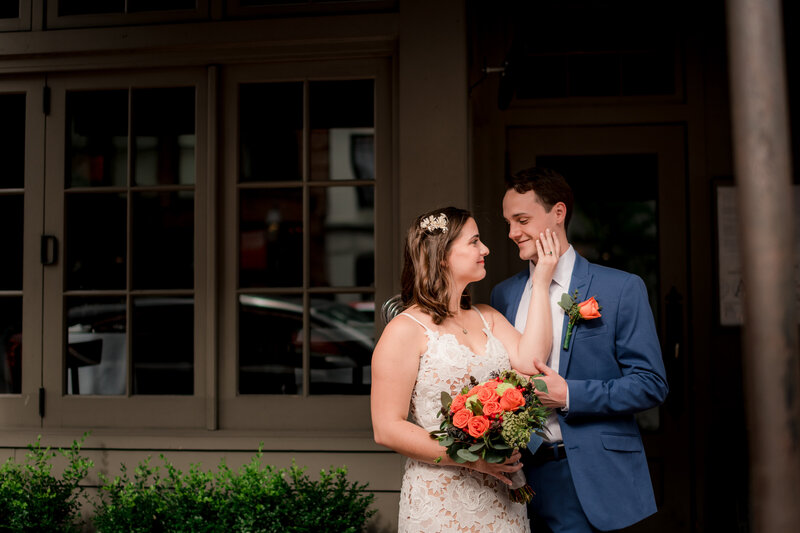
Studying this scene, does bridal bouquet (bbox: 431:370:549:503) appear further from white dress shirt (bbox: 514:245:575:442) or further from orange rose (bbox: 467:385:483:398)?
white dress shirt (bbox: 514:245:575:442)

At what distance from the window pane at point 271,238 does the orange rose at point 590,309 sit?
164cm

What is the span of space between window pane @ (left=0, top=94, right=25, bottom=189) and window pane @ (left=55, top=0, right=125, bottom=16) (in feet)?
1.67

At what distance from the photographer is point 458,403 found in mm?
1841

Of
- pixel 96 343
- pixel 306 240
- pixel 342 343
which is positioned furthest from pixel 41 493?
pixel 306 240

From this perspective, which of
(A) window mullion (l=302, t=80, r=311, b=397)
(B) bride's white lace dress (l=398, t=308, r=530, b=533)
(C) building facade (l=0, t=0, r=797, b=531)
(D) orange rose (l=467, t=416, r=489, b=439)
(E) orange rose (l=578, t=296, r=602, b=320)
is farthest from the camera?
(A) window mullion (l=302, t=80, r=311, b=397)

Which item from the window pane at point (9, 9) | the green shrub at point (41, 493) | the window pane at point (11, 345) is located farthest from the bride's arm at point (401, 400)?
the window pane at point (9, 9)

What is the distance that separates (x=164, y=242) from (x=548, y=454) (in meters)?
2.22

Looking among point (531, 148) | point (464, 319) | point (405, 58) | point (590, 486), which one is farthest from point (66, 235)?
point (590, 486)

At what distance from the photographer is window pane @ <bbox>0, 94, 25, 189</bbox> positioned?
349 centimetres

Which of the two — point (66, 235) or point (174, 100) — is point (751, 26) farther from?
point (66, 235)

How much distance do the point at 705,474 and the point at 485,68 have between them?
2488 millimetres

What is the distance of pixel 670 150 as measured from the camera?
146 inches

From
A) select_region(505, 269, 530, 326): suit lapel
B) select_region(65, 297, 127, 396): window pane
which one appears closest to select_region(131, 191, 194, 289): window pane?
select_region(65, 297, 127, 396): window pane

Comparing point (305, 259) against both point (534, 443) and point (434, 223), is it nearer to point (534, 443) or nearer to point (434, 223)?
point (434, 223)
